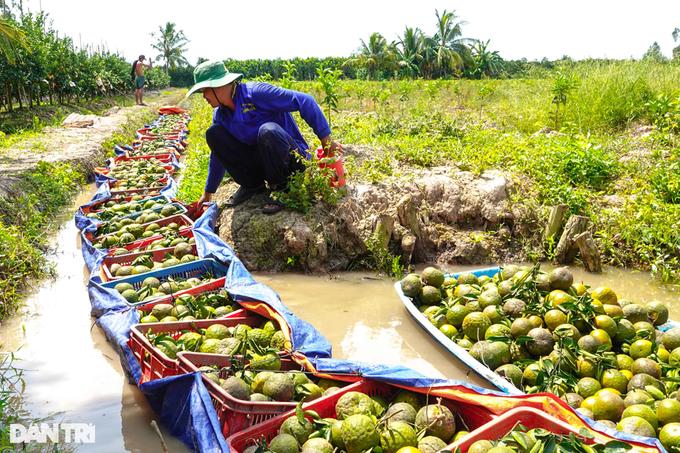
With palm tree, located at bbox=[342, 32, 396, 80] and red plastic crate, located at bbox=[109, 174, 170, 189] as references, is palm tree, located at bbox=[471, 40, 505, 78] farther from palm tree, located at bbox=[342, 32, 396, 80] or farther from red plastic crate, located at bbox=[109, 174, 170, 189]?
red plastic crate, located at bbox=[109, 174, 170, 189]

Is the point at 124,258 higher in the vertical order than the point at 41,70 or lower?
lower

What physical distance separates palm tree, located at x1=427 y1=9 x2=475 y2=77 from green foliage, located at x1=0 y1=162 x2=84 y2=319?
33228 mm

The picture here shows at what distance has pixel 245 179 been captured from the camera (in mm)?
4867

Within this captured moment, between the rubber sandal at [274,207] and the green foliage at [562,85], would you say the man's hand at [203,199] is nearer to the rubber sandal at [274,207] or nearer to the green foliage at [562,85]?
the rubber sandal at [274,207]

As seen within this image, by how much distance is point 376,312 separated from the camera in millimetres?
3723

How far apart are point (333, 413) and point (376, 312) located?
1667 millimetres

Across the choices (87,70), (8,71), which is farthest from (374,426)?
(87,70)

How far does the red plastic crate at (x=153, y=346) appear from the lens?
2.36m

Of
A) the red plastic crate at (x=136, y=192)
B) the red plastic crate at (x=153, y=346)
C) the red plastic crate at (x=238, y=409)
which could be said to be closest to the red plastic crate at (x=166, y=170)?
the red plastic crate at (x=136, y=192)

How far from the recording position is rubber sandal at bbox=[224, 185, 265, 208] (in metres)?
4.95

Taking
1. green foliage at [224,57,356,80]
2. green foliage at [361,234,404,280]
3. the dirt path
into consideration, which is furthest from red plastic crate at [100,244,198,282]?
green foliage at [224,57,356,80]

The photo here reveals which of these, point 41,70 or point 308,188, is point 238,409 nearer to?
point 308,188

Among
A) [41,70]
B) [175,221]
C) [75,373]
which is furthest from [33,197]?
[41,70]

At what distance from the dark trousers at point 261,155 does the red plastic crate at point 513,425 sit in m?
3.11
